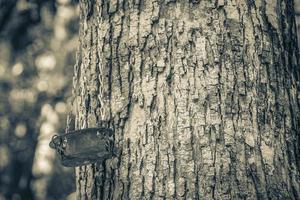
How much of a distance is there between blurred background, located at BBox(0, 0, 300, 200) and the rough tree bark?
489 cm

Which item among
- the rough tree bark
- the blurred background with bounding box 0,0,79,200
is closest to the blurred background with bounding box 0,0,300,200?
the blurred background with bounding box 0,0,79,200

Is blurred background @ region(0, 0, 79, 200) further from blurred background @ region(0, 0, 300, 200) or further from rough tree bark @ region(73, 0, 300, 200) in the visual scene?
rough tree bark @ region(73, 0, 300, 200)

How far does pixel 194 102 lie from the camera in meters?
1.72

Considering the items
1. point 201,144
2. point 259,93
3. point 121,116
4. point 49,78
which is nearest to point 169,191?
point 201,144

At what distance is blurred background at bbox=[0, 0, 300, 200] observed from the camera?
6.70m

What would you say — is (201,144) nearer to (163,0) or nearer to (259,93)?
(259,93)

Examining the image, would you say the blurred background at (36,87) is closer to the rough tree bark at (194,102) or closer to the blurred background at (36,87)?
the blurred background at (36,87)

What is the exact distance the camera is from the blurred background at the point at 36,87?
670 cm

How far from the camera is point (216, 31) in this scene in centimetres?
178

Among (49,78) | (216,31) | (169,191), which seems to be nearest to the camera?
(169,191)

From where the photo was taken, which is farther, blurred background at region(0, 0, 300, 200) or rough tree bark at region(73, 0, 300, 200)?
blurred background at region(0, 0, 300, 200)

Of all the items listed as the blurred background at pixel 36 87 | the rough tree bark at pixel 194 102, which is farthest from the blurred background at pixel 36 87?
the rough tree bark at pixel 194 102

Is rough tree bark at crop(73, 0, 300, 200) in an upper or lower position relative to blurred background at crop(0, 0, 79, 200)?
upper

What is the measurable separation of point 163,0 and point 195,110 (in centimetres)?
43
